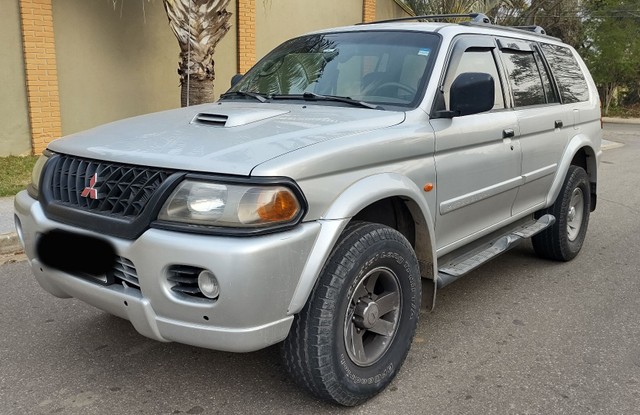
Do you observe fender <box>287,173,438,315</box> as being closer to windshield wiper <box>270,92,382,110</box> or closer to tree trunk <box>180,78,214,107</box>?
windshield wiper <box>270,92,382,110</box>

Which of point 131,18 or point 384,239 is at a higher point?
point 131,18

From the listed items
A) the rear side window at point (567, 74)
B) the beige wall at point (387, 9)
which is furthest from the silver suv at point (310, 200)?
the beige wall at point (387, 9)

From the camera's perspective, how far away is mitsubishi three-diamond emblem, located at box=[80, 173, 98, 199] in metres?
2.80

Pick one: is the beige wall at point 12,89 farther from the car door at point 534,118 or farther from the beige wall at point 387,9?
the beige wall at point 387,9

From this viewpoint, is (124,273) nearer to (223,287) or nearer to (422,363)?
(223,287)

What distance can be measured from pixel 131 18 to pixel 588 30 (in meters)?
25.4

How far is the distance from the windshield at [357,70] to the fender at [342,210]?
66 centimetres

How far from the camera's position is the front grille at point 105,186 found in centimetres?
Result: 267

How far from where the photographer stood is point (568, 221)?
555cm

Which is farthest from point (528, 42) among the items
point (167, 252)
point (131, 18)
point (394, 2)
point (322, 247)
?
point (394, 2)

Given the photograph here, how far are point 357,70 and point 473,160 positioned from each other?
944 millimetres

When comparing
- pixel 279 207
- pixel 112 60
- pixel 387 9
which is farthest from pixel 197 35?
pixel 387 9

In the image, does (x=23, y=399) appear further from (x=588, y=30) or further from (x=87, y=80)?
(x=588, y=30)

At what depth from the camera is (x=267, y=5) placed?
12.4 metres
